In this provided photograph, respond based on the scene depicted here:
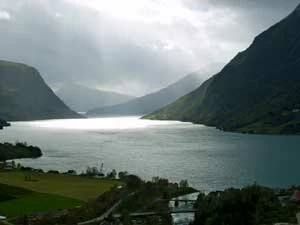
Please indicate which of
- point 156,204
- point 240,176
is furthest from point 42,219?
point 240,176

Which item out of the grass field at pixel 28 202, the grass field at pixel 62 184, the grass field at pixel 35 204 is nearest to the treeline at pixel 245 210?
the grass field at pixel 35 204

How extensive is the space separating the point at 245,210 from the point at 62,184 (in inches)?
2746

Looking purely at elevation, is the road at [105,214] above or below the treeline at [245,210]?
below

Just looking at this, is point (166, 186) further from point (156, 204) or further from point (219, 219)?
point (219, 219)

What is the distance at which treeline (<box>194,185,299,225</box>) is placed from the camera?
3310 inches

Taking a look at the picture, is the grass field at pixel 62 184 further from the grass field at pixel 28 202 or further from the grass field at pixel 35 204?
the grass field at pixel 35 204

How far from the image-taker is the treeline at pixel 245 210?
84.1m

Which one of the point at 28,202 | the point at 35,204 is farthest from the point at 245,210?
the point at 28,202

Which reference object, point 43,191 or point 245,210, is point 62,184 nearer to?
point 43,191

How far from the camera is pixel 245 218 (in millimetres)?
86000

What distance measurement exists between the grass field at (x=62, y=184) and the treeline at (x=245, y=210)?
1520 inches

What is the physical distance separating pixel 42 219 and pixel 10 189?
38.4m

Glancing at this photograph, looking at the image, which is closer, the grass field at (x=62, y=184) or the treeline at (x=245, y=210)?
the treeline at (x=245, y=210)

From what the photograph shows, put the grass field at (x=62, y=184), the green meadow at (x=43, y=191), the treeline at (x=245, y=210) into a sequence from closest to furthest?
the treeline at (x=245, y=210) → the green meadow at (x=43, y=191) → the grass field at (x=62, y=184)
